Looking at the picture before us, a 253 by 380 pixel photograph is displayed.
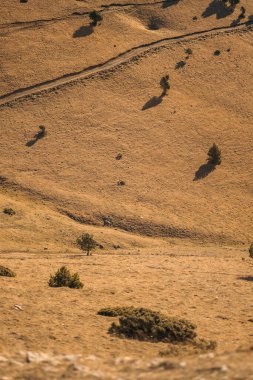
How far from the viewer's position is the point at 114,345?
1748 cm

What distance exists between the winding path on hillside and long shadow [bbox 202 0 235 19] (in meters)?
4.10

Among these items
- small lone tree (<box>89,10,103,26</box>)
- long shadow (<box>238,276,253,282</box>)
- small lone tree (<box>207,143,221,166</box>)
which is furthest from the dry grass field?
small lone tree (<box>89,10,103,26</box>)

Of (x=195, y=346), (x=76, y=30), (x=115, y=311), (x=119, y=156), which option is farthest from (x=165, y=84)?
(x=195, y=346)

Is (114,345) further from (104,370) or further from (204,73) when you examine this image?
(204,73)

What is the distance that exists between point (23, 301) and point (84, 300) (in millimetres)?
2823

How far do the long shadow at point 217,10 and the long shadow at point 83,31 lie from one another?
1962cm

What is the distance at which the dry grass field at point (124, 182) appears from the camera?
17781mm

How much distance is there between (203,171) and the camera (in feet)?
196

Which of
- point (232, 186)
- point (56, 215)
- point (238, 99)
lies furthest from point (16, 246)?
point (238, 99)

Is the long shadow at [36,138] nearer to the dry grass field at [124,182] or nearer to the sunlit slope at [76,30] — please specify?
the dry grass field at [124,182]

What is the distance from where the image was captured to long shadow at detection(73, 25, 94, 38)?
266 ft

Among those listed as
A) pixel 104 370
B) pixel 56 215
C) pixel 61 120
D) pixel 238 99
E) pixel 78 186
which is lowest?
pixel 104 370

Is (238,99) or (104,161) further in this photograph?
(238,99)

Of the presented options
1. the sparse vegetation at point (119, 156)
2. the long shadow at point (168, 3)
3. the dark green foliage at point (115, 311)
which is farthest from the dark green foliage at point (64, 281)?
the long shadow at point (168, 3)
